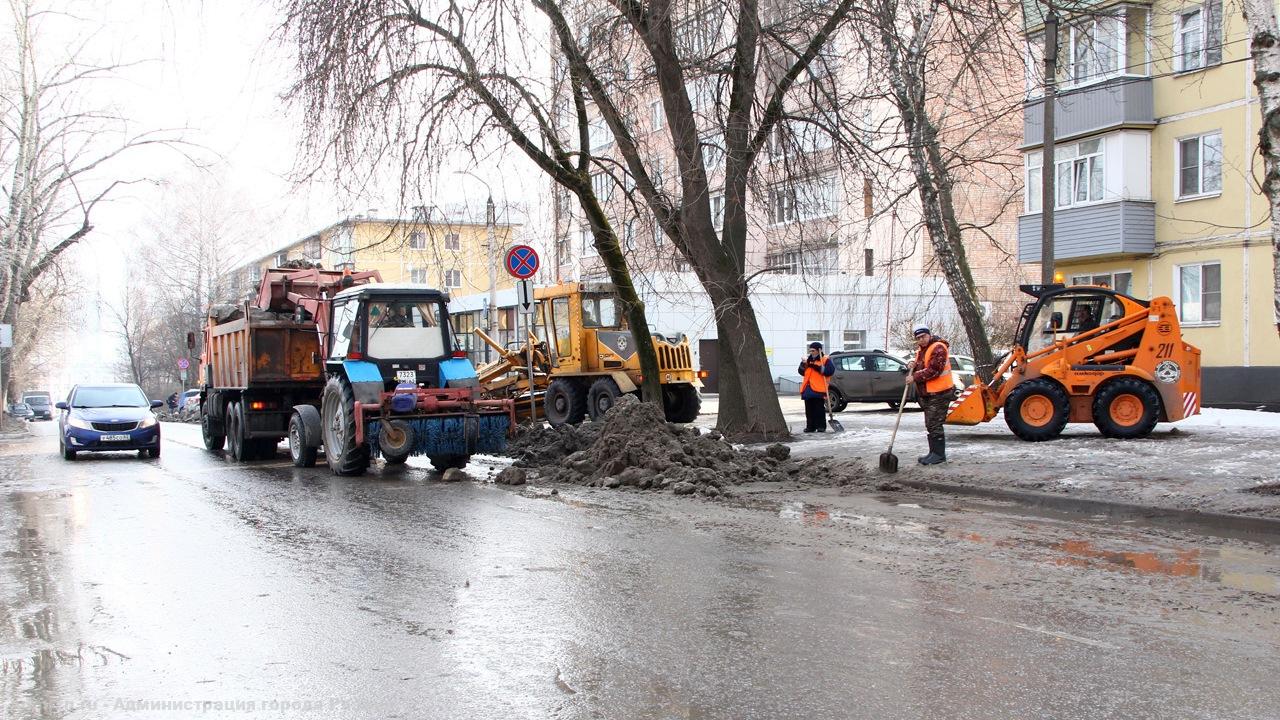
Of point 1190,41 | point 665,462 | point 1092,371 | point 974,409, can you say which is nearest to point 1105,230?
point 1190,41

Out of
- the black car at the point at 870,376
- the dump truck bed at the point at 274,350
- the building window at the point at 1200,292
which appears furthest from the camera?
the black car at the point at 870,376

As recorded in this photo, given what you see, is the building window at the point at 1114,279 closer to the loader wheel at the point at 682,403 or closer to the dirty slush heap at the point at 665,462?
the loader wheel at the point at 682,403

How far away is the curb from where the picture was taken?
943 centimetres

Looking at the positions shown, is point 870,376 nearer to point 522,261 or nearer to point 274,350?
point 522,261

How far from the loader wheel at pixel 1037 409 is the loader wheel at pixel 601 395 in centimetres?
864

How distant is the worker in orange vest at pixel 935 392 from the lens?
43.6 feet

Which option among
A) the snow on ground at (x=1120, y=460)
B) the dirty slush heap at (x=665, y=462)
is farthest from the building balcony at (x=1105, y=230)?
the dirty slush heap at (x=665, y=462)

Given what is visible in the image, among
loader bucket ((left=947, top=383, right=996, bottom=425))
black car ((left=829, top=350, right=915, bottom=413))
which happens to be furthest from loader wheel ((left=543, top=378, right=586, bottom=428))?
loader bucket ((left=947, top=383, right=996, bottom=425))

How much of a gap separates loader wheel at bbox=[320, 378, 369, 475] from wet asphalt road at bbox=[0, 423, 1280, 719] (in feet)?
11.6

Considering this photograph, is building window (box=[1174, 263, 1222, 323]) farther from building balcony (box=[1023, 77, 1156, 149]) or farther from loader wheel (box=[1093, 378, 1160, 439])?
loader wheel (box=[1093, 378, 1160, 439])

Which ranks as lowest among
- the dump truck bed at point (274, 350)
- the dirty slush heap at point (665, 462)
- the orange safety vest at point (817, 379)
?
the dirty slush heap at point (665, 462)

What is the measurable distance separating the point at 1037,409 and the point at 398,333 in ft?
29.9

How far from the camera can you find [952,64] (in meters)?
17.0

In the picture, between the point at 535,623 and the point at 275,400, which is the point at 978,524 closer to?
the point at 535,623
